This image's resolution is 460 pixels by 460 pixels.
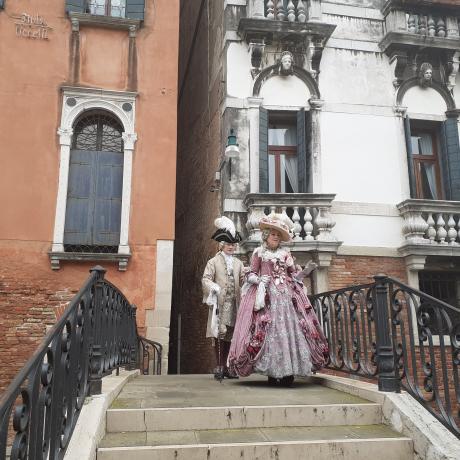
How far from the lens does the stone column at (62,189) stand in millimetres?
8875

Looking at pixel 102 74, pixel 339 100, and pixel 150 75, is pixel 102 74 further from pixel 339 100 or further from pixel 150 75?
pixel 339 100

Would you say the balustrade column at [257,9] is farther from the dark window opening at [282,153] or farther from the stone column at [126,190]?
the stone column at [126,190]

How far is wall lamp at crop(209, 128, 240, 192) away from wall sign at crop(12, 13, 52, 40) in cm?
413

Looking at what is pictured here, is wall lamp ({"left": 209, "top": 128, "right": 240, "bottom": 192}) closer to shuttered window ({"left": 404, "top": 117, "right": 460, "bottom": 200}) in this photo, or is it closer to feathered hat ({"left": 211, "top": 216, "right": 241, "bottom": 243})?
feathered hat ({"left": 211, "top": 216, "right": 241, "bottom": 243})

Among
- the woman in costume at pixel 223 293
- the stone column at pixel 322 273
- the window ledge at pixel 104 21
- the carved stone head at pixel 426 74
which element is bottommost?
the woman in costume at pixel 223 293

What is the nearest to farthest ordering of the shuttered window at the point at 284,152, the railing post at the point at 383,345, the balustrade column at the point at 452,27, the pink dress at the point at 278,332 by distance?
the railing post at the point at 383,345, the pink dress at the point at 278,332, the shuttered window at the point at 284,152, the balustrade column at the point at 452,27

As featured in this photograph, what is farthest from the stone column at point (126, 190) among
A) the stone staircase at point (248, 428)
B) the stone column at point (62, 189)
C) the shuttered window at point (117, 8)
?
the stone staircase at point (248, 428)

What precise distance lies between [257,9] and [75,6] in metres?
3.59

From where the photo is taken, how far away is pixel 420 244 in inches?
363

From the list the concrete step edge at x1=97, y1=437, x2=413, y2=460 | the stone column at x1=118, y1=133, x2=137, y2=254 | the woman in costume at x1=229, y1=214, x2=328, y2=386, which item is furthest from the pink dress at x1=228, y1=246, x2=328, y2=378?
the stone column at x1=118, y1=133, x2=137, y2=254

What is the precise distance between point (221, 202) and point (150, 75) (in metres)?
2.91

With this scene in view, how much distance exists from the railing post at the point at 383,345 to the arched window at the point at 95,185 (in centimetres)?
580

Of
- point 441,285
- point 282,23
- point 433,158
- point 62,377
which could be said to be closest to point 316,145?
point 282,23

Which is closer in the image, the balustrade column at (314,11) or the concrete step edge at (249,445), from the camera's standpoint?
the concrete step edge at (249,445)
